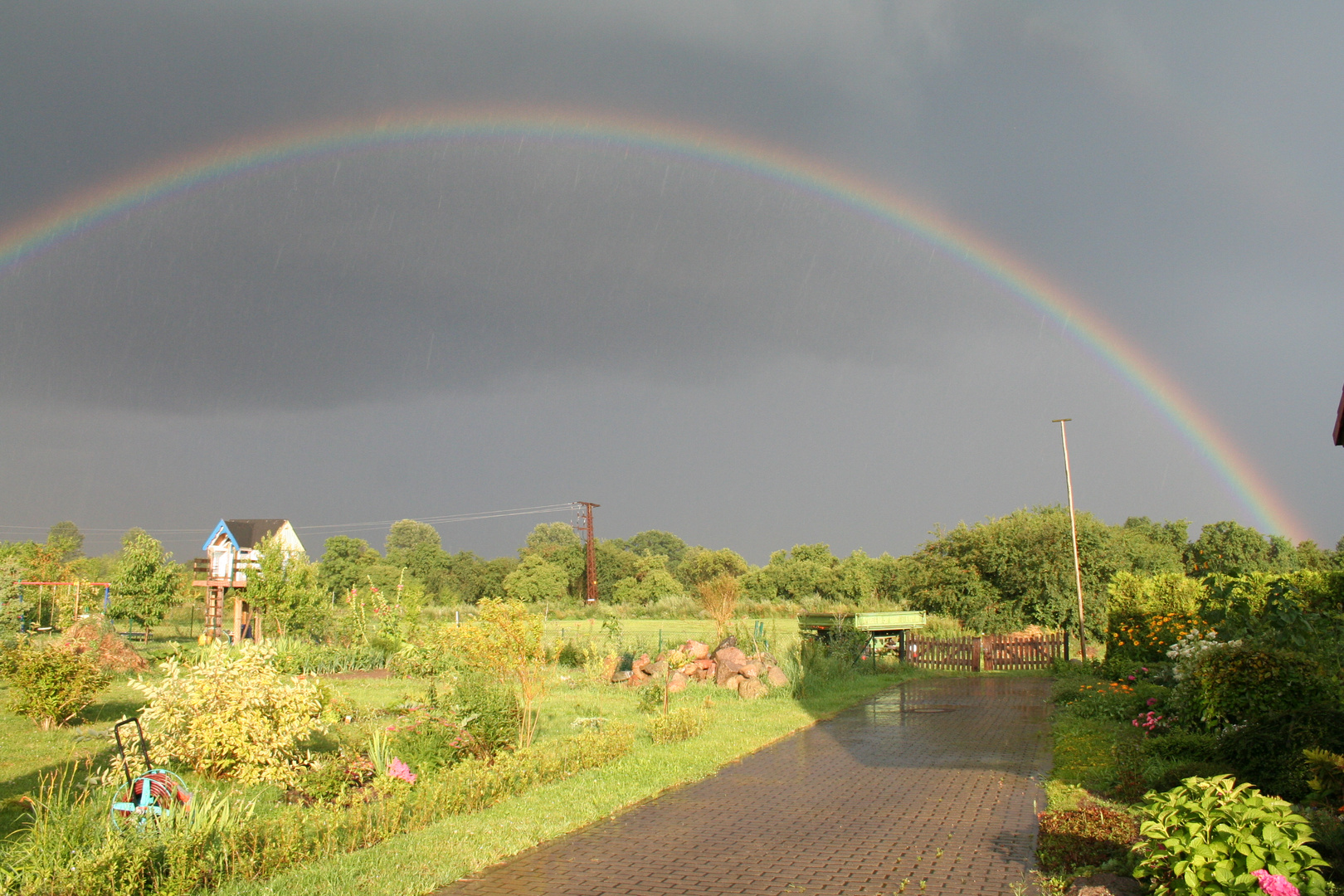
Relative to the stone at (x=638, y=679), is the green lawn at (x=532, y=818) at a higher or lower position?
higher

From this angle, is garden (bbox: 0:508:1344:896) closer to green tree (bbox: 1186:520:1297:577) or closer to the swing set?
the swing set

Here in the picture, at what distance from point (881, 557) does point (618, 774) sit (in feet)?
259

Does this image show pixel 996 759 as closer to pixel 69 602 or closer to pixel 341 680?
pixel 341 680

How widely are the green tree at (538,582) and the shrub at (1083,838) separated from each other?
211 ft

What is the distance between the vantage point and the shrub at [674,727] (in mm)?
13086

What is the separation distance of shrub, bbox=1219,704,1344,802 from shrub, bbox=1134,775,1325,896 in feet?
8.77

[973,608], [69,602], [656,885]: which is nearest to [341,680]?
[69,602]

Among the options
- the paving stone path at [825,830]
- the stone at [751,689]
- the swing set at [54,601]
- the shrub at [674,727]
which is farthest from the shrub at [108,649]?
the paving stone path at [825,830]

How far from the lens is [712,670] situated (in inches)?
819

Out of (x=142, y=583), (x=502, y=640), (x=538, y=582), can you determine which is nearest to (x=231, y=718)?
(x=502, y=640)

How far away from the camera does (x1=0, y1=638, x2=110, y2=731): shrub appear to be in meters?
13.3

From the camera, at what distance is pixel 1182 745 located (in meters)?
9.93

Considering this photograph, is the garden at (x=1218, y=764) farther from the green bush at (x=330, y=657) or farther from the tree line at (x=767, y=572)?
the green bush at (x=330, y=657)

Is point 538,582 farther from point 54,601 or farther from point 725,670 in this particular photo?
point 725,670
